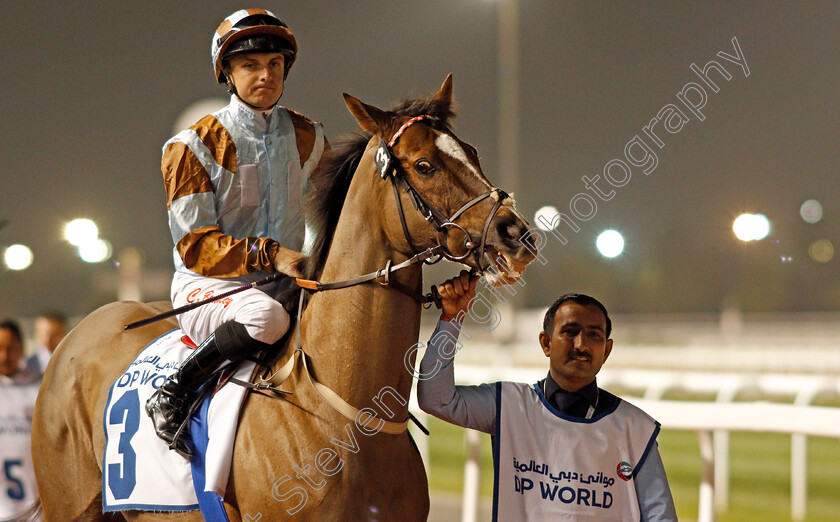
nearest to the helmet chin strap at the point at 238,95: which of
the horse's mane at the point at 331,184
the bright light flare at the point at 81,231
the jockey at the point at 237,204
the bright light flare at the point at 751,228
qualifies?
the jockey at the point at 237,204

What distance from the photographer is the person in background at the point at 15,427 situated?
4562 millimetres

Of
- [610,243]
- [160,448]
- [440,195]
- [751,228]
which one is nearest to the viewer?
[440,195]

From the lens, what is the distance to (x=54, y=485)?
336 centimetres

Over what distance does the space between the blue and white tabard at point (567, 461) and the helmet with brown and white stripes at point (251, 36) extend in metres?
1.42

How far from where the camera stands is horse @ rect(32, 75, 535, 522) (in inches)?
90.4

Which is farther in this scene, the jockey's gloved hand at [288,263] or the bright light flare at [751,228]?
the bright light flare at [751,228]

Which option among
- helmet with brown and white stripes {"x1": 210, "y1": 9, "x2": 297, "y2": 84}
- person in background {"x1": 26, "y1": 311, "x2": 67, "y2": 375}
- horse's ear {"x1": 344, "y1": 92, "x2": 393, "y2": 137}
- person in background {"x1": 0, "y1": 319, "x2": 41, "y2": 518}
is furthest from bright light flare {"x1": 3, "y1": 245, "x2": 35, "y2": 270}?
horse's ear {"x1": 344, "y1": 92, "x2": 393, "y2": 137}

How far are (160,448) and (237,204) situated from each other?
0.83m

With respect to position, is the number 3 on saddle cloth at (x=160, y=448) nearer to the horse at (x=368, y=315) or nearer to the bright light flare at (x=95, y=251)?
the horse at (x=368, y=315)

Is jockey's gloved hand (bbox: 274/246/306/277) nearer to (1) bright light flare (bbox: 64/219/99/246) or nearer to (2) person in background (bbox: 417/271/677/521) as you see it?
(2) person in background (bbox: 417/271/677/521)

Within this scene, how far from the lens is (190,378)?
103 inches

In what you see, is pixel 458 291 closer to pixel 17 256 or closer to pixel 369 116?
pixel 369 116

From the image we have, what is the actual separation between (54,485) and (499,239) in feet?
7.35

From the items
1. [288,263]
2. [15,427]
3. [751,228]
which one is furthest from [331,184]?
[15,427]
